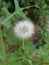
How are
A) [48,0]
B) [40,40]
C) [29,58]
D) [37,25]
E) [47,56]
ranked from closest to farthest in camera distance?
[29,58]
[47,56]
[40,40]
[37,25]
[48,0]

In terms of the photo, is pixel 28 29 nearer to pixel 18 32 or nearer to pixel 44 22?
pixel 18 32

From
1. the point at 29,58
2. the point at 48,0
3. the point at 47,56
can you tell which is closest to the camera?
the point at 29,58

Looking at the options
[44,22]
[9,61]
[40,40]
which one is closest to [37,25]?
[44,22]

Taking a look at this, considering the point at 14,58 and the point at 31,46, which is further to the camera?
the point at 31,46

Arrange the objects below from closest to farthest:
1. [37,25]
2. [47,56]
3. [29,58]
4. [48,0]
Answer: [29,58] → [47,56] → [37,25] → [48,0]

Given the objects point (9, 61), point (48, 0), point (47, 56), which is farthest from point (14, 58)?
point (48, 0)

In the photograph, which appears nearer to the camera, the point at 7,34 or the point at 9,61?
the point at 9,61

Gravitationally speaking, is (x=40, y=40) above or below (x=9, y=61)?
below

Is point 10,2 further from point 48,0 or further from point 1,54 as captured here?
point 1,54

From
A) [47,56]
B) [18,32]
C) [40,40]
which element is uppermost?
[18,32]
